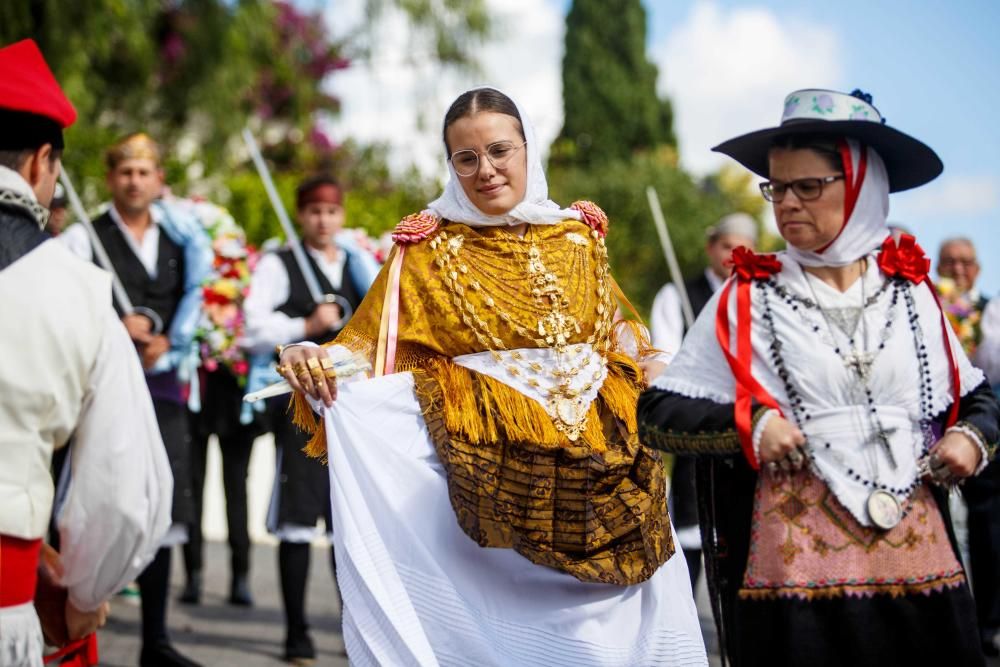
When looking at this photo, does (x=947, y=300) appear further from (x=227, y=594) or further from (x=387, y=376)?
(x=227, y=594)

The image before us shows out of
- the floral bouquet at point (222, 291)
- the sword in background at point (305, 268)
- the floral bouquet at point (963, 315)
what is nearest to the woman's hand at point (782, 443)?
the sword in background at point (305, 268)

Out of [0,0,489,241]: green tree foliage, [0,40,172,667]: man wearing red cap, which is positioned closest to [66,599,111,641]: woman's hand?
[0,40,172,667]: man wearing red cap

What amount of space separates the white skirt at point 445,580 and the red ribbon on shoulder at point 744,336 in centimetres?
105

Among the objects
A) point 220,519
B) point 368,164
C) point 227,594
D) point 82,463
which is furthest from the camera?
point 368,164

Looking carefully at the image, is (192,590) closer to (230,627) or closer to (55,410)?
(230,627)

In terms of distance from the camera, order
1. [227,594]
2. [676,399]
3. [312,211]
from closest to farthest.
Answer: [676,399], [312,211], [227,594]

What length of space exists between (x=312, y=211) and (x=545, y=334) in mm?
3309

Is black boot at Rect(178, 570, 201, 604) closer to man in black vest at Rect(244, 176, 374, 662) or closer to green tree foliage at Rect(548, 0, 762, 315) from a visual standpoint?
man in black vest at Rect(244, 176, 374, 662)

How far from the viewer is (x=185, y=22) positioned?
1678cm

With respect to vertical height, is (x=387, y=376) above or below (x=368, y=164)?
below

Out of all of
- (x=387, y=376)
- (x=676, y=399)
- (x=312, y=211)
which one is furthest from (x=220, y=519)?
(x=676, y=399)

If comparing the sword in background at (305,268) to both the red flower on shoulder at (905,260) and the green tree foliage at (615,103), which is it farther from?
the green tree foliage at (615,103)

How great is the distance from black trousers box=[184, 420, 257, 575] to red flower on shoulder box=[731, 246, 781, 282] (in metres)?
4.99

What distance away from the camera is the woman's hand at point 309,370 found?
4.36 metres
